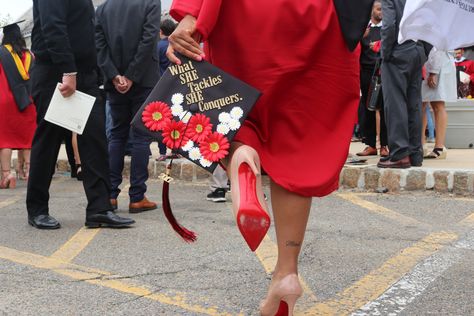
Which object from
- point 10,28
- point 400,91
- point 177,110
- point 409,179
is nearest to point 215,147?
point 177,110

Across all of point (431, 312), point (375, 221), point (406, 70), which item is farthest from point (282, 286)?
point (406, 70)

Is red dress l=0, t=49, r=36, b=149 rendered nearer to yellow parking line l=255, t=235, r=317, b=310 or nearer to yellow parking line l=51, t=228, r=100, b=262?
yellow parking line l=51, t=228, r=100, b=262

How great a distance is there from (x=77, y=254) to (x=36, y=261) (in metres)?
0.24

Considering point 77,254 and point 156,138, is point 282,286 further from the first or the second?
point 77,254

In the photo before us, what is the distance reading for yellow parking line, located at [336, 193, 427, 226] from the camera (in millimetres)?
4680

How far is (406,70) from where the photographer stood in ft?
20.5

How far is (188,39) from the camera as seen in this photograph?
2.35 m

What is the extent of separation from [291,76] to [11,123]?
5.68 m

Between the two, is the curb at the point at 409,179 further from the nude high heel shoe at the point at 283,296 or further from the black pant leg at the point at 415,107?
the nude high heel shoe at the point at 283,296

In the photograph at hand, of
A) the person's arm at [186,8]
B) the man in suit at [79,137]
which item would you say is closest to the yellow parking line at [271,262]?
the man in suit at [79,137]

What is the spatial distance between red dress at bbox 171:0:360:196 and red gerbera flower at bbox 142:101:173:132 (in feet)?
0.85

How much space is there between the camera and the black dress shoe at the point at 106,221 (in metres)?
4.52

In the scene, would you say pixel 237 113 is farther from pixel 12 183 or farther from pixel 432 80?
pixel 432 80

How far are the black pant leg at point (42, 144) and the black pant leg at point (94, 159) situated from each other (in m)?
0.18
